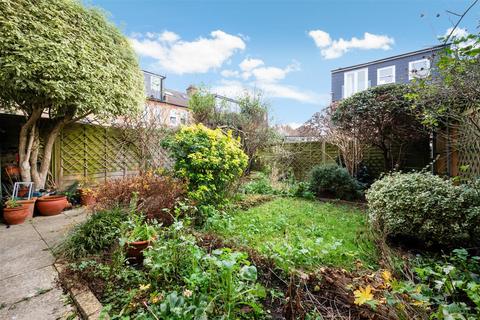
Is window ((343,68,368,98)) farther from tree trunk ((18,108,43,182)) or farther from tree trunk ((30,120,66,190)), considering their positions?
tree trunk ((18,108,43,182))

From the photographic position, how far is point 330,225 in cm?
395

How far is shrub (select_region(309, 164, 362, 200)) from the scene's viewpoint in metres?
6.10

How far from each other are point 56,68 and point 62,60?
0.65 feet

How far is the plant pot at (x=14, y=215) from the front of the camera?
392cm

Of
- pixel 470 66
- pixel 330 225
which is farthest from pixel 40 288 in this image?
pixel 470 66

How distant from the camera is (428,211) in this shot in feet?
9.53

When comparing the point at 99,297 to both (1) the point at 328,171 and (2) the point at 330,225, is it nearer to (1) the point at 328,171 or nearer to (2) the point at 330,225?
(2) the point at 330,225

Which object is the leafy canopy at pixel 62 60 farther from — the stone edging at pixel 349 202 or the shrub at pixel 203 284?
the stone edging at pixel 349 202

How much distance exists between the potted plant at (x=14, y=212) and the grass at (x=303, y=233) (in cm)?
353

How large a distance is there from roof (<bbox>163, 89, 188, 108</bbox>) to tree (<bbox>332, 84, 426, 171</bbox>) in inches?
481

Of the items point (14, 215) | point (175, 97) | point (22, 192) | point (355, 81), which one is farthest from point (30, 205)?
point (355, 81)

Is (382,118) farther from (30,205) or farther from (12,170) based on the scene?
(12,170)

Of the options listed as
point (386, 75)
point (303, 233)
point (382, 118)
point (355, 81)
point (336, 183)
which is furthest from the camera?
point (355, 81)

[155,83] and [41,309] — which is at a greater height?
[155,83]
